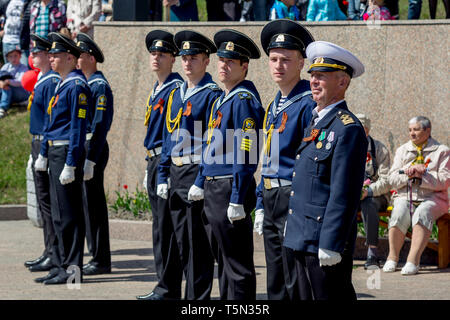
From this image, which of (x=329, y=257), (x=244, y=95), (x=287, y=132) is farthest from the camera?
(x=244, y=95)

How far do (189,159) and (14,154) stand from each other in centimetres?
861

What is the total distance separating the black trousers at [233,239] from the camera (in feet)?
23.0

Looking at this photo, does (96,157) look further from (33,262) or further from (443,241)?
(443,241)

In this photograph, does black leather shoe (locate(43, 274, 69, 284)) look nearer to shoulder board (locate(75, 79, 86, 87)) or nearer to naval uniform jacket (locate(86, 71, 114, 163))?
naval uniform jacket (locate(86, 71, 114, 163))

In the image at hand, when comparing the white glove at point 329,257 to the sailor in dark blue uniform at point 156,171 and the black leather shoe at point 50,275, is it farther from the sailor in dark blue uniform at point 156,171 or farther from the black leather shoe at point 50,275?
the black leather shoe at point 50,275

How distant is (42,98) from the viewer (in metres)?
9.84

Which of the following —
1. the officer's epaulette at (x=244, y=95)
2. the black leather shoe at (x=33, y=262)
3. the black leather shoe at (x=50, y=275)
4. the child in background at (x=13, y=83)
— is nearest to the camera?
A: the officer's epaulette at (x=244, y=95)

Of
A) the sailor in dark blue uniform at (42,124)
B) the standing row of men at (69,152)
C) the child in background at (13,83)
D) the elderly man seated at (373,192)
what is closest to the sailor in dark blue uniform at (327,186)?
the standing row of men at (69,152)

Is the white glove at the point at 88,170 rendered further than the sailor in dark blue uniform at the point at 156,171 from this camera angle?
Yes

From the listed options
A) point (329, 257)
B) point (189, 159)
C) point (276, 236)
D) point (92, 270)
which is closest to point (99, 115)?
point (92, 270)

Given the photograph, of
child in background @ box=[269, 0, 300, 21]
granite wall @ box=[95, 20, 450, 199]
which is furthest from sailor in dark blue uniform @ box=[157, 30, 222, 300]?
child in background @ box=[269, 0, 300, 21]

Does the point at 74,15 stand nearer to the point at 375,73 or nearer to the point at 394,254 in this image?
the point at 375,73

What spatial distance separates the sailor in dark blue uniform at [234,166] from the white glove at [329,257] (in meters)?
1.52

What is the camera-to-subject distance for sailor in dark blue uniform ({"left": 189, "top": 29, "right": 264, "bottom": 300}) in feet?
22.5
